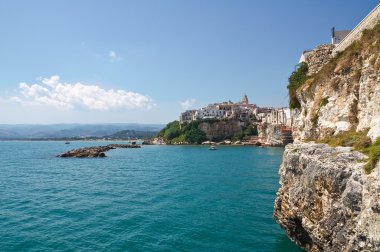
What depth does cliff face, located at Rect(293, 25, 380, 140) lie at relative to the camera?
1761 cm

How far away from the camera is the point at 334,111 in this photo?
23.7 m

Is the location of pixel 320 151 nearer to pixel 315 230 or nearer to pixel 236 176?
pixel 315 230

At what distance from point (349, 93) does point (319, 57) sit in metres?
16.2

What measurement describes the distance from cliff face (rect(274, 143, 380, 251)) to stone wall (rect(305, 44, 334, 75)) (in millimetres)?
22682

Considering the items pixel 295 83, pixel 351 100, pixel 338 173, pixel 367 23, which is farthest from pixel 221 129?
pixel 338 173

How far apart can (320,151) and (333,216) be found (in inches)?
166

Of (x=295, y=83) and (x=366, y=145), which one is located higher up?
(x=295, y=83)

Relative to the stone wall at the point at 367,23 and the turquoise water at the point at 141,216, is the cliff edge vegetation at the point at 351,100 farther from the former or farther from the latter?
the turquoise water at the point at 141,216

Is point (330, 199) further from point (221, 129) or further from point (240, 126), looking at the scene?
point (240, 126)

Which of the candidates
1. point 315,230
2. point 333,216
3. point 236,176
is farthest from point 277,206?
point 236,176

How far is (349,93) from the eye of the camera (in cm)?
2272

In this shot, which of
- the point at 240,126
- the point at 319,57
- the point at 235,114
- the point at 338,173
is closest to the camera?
the point at 338,173

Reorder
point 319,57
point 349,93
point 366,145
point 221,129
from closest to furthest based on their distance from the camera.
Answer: point 366,145, point 349,93, point 319,57, point 221,129

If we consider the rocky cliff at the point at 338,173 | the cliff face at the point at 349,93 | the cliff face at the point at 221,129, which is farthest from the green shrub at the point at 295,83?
the cliff face at the point at 221,129
